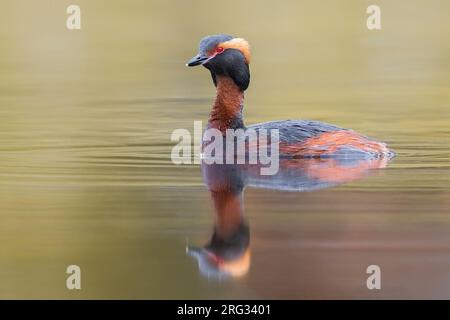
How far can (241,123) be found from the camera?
14945mm

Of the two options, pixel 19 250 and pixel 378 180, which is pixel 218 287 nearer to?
pixel 19 250

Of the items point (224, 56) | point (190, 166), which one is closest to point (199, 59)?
point (224, 56)

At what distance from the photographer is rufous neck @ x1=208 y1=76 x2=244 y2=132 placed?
Result: 48.8 ft

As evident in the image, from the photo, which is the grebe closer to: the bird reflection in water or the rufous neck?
the rufous neck

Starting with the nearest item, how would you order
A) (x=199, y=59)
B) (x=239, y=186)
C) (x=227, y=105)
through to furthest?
(x=239, y=186) < (x=199, y=59) < (x=227, y=105)

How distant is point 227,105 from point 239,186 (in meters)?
2.32

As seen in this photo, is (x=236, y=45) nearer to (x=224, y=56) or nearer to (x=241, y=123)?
(x=224, y=56)

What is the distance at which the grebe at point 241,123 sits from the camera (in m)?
14.4

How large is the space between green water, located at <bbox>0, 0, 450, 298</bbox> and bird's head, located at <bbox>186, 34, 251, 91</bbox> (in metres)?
1.32

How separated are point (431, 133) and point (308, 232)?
6737 mm

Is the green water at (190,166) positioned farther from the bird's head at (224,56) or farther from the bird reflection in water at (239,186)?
the bird's head at (224,56)

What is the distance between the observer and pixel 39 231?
10.8 metres

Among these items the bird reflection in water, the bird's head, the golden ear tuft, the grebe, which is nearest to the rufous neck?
the grebe

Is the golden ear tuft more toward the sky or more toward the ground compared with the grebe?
more toward the sky
